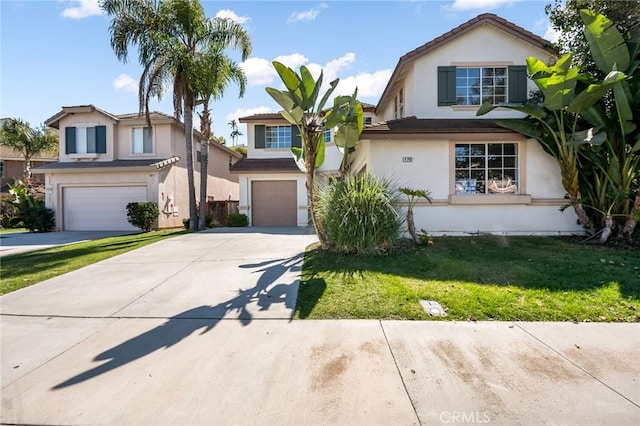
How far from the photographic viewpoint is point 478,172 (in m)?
10.7

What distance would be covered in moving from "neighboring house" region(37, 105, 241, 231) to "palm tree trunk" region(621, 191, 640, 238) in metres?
18.6

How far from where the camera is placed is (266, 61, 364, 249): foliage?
7446mm

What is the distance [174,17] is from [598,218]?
1767 cm

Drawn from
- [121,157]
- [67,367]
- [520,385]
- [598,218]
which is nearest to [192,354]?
[67,367]

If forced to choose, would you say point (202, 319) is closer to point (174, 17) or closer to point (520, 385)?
point (520, 385)

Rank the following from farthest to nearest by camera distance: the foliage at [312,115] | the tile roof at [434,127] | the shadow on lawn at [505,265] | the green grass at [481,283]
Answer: the tile roof at [434,127] → the foliage at [312,115] → the shadow on lawn at [505,265] → the green grass at [481,283]

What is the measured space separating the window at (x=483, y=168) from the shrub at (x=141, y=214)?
1405 cm

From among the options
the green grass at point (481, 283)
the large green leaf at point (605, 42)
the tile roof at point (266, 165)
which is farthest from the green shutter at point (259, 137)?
the large green leaf at point (605, 42)

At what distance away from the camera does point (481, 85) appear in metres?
11.8

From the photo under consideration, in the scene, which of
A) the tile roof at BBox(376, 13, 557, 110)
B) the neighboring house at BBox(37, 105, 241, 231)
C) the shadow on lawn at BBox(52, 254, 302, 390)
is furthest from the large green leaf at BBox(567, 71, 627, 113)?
the neighboring house at BBox(37, 105, 241, 231)

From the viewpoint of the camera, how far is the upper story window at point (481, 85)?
1168 cm

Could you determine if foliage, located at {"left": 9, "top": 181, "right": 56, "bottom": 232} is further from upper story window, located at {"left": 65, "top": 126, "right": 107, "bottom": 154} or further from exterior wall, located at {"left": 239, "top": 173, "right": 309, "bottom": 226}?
exterior wall, located at {"left": 239, "top": 173, "right": 309, "bottom": 226}

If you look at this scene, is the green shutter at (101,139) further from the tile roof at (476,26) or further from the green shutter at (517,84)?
the green shutter at (517,84)

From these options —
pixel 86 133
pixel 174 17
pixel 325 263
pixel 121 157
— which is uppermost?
pixel 174 17
